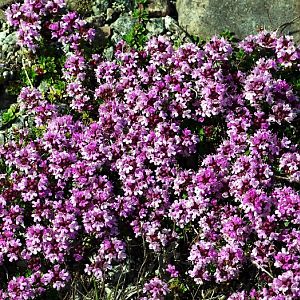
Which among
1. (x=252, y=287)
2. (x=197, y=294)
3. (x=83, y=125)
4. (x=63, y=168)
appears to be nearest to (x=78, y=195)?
(x=63, y=168)

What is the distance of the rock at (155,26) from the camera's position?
8117 millimetres

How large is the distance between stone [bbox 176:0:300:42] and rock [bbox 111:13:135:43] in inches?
29.3

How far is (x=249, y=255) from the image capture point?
260 inches

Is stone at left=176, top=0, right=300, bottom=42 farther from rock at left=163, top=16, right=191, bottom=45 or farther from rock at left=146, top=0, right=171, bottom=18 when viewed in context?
rock at left=146, top=0, right=171, bottom=18

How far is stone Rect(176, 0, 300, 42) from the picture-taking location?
789 centimetres

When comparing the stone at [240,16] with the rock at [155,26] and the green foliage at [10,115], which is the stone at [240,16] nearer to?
the rock at [155,26]

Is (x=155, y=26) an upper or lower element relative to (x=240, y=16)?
lower

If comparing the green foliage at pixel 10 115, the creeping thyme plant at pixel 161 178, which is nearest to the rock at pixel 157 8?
the creeping thyme plant at pixel 161 178

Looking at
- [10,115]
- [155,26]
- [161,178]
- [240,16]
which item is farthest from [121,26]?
[161,178]

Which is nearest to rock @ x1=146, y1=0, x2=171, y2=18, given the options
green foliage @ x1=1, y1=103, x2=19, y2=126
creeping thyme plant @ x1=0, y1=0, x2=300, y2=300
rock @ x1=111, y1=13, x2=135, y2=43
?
rock @ x1=111, y1=13, x2=135, y2=43

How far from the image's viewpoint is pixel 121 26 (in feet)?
27.1

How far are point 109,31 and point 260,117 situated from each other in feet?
8.27

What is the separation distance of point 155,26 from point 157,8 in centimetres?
30

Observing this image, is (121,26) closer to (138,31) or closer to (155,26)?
(138,31)
